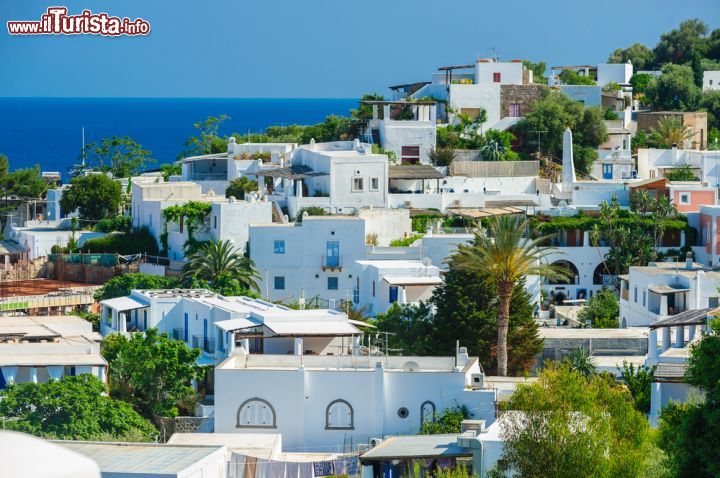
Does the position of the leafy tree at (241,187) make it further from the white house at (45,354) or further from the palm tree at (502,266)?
the palm tree at (502,266)

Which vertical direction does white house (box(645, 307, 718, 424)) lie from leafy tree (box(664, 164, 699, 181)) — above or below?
below

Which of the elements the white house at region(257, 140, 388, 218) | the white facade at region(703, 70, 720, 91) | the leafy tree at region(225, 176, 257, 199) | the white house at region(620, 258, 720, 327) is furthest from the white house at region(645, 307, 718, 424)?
the white facade at region(703, 70, 720, 91)

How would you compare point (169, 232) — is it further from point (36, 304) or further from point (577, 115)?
point (577, 115)

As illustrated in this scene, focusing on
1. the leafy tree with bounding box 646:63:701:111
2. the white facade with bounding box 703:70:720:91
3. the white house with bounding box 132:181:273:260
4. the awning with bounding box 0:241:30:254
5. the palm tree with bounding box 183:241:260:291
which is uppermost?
the white facade with bounding box 703:70:720:91

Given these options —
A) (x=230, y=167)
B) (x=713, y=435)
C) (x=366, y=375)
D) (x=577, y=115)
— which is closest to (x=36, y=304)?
(x=230, y=167)

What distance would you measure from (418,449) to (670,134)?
148 ft

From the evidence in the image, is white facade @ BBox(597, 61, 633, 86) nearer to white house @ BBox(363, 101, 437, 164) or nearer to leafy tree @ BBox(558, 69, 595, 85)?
leafy tree @ BBox(558, 69, 595, 85)

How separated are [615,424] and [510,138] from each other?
40.5 metres

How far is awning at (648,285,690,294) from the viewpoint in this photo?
1448 inches

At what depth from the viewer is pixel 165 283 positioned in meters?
41.3

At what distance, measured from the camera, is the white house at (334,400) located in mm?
24875

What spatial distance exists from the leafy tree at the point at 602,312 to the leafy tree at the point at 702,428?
22829 millimetres

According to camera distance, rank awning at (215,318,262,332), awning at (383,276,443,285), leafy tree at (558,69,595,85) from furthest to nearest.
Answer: leafy tree at (558,69,595,85), awning at (383,276,443,285), awning at (215,318,262,332)

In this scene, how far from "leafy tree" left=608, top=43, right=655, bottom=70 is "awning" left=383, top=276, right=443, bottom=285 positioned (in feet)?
163
